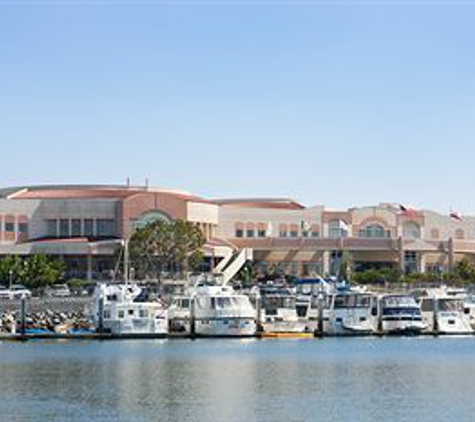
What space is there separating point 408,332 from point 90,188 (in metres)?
69.0

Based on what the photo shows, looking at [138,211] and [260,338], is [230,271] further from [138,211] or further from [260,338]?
[260,338]

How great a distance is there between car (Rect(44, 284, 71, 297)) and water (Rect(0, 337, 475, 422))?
32225 millimetres

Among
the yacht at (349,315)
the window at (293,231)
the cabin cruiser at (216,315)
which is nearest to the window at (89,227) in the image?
the window at (293,231)

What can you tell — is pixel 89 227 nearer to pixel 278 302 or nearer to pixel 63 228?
pixel 63 228

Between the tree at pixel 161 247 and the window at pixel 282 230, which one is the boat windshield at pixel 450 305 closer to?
the tree at pixel 161 247

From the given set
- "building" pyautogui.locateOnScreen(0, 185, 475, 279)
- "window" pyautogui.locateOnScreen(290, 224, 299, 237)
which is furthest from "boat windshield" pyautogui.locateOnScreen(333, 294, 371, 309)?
"window" pyautogui.locateOnScreen(290, 224, 299, 237)

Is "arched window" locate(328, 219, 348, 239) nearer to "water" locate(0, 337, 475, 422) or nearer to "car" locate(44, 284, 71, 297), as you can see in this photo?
"car" locate(44, 284, 71, 297)

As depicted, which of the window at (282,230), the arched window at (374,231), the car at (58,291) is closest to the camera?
the car at (58,291)

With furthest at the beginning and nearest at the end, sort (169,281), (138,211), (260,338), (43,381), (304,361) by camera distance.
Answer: (138,211)
(169,281)
(260,338)
(304,361)
(43,381)

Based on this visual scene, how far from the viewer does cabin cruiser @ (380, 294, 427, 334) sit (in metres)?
112

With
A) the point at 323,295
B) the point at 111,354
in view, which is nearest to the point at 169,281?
the point at 323,295

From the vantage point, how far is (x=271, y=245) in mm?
175875

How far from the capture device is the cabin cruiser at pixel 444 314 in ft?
378

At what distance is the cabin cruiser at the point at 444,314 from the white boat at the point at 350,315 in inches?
224
